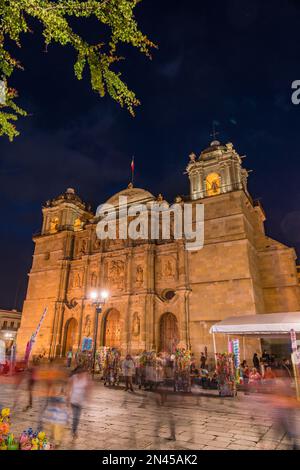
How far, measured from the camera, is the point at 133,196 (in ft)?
99.4

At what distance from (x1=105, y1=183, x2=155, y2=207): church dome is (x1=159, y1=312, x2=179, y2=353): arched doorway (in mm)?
11511

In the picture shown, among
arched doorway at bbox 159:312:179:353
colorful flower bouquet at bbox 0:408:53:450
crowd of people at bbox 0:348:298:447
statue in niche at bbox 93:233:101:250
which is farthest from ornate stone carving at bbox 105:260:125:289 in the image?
colorful flower bouquet at bbox 0:408:53:450

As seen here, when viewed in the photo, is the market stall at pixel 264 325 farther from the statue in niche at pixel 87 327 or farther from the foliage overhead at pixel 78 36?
the statue in niche at pixel 87 327

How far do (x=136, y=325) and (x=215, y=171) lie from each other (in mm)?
14933

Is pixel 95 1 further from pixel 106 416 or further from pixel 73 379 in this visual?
pixel 106 416

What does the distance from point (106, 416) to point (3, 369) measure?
41.6 ft

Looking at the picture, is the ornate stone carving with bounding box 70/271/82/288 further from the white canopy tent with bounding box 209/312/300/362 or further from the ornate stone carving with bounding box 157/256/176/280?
the white canopy tent with bounding box 209/312/300/362

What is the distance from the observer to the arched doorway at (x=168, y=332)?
22.3 metres

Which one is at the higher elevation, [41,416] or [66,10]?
[66,10]

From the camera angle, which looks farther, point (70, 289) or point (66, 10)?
point (70, 289)

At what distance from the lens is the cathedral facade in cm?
2119

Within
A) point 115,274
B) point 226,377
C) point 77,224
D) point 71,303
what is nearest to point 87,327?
point 71,303

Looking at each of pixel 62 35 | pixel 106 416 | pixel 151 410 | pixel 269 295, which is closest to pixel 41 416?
pixel 106 416

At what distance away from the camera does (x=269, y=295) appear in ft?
75.7
